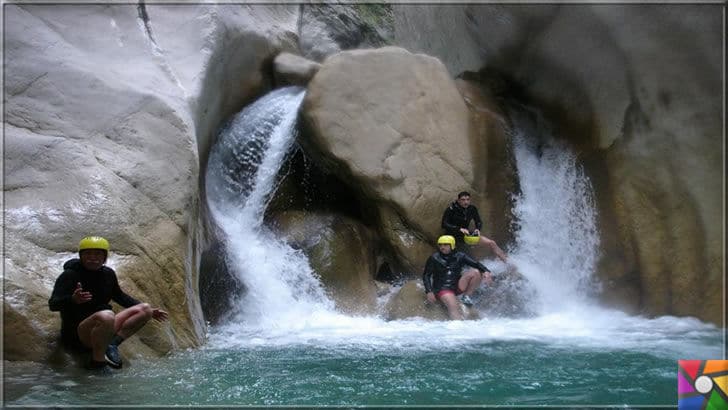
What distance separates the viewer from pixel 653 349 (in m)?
6.46

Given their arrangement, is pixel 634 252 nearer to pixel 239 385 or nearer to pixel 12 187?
pixel 239 385

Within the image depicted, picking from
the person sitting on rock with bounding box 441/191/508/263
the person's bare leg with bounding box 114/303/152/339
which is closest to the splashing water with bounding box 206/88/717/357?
the person sitting on rock with bounding box 441/191/508/263

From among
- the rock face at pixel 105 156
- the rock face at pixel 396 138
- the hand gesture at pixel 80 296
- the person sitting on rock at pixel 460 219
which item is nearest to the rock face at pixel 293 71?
the rock face at pixel 396 138

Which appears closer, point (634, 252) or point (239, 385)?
point (239, 385)

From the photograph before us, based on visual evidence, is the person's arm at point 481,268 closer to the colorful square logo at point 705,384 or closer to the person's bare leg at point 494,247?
the person's bare leg at point 494,247

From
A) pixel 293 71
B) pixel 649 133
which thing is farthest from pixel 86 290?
pixel 649 133

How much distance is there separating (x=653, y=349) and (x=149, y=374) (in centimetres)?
438

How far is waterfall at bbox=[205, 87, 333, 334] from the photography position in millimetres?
8289

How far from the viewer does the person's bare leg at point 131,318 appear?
4793 mm

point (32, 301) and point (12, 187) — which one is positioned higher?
point (12, 187)

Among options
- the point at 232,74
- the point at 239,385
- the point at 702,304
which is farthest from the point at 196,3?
the point at 702,304

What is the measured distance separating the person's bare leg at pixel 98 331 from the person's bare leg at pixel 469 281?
477cm

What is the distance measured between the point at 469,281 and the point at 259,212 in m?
2.82

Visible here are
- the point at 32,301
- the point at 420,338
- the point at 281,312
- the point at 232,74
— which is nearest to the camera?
the point at 32,301
